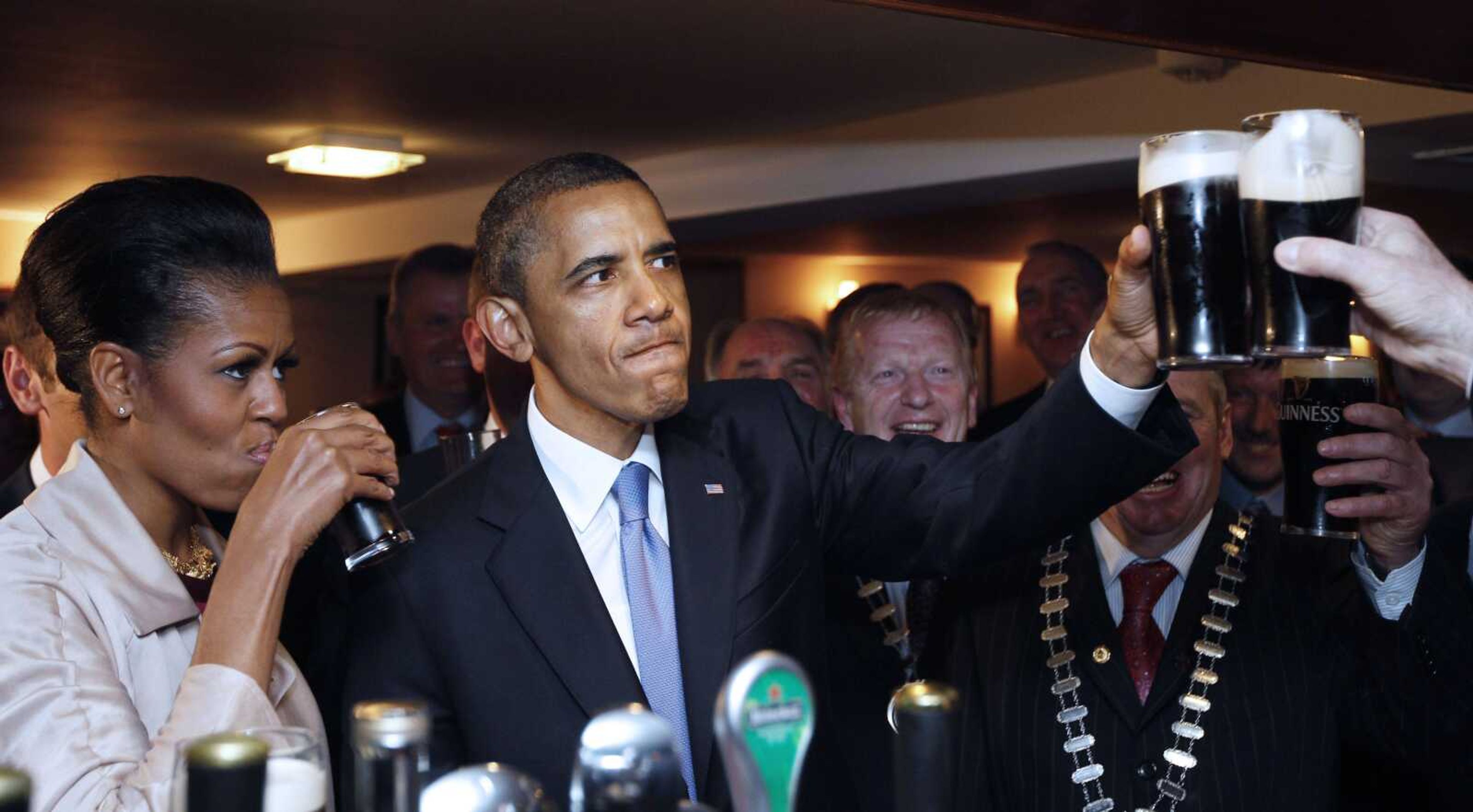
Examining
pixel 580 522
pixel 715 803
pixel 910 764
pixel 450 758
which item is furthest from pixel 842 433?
pixel 910 764

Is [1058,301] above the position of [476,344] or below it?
above

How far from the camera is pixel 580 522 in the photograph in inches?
86.3

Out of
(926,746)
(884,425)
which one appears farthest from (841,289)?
(926,746)

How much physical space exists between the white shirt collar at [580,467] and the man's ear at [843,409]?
1.23 m

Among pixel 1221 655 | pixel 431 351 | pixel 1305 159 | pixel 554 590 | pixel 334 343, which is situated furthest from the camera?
pixel 334 343

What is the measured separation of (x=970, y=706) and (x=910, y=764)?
1437 millimetres

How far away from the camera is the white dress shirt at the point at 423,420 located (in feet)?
17.3

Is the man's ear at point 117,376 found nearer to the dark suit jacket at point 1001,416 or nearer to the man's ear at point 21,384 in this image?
the man's ear at point 21,384

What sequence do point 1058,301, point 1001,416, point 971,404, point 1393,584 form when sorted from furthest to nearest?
point 1058,301 < point 1001,416 < point 971,404 < point 1393,584

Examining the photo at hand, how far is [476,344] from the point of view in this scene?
14.0 feet

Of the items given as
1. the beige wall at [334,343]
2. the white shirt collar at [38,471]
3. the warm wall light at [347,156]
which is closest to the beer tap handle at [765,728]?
the white shirt collar at [38,471]

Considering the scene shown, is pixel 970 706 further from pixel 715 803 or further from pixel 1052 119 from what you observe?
pixel 1052 119

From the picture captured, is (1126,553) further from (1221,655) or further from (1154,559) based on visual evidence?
(1221,655)

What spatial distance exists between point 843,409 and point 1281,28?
61.1 inches
